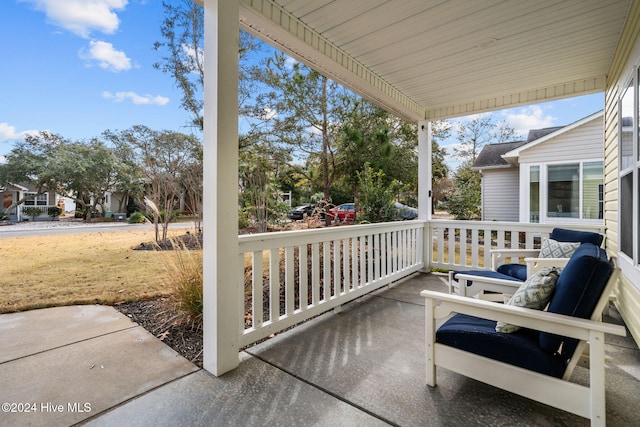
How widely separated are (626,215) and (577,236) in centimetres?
53

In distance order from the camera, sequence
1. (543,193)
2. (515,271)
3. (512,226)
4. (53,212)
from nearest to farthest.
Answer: (515,271) → (512,226) → (543,193) → (53,212)

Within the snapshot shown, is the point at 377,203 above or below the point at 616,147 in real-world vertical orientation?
below

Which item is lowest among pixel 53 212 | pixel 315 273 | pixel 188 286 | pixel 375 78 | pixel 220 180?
pixel 188 286

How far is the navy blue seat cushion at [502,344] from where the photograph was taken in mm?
1467

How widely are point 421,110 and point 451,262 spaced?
8.53 feet

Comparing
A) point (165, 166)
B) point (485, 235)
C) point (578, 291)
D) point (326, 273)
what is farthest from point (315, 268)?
point (165, 166)

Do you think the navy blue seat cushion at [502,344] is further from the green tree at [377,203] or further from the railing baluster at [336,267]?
the green tree at [377,203]

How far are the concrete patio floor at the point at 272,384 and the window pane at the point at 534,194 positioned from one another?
649cm

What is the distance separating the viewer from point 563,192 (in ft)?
24.5

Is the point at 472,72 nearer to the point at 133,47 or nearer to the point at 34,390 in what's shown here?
the point at 34,390

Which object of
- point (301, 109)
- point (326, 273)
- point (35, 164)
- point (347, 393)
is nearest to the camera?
point (347, 393)

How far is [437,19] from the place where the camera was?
2514 millimetres

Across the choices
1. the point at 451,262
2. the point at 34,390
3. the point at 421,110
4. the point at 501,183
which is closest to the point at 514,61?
the point at 421,110

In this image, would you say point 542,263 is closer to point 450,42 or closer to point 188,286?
point 450,42
